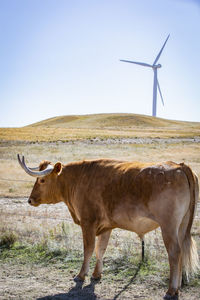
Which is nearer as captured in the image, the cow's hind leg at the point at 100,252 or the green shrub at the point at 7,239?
the cow's hind leg at the point at 100,252

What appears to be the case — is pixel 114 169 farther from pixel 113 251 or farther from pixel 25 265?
pixel 25 265

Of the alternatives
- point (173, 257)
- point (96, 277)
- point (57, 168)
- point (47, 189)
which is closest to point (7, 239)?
point (47, 189)

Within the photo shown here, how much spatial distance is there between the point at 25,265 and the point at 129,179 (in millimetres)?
2652

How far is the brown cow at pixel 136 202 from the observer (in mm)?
4914

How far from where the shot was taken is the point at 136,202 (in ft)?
17.0

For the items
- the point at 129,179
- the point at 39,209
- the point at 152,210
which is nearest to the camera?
the point at 152,210

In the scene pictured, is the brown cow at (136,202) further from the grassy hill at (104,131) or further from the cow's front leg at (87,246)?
the grassy hill at (104,131)

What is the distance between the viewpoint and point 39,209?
43.9ft

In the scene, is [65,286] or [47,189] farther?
[47,189]

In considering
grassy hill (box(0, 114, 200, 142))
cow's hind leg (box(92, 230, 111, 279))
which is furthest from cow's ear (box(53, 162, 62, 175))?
grassy hill (box(0, 114, 200, 142))

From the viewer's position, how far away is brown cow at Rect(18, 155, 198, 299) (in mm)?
4914

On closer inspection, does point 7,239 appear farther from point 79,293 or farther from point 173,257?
point 173,257

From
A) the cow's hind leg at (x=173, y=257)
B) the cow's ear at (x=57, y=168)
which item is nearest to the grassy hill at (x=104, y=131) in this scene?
the cow's ear at (x=57, y=168)

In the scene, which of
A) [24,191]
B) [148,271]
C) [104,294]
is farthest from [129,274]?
[24,191]
